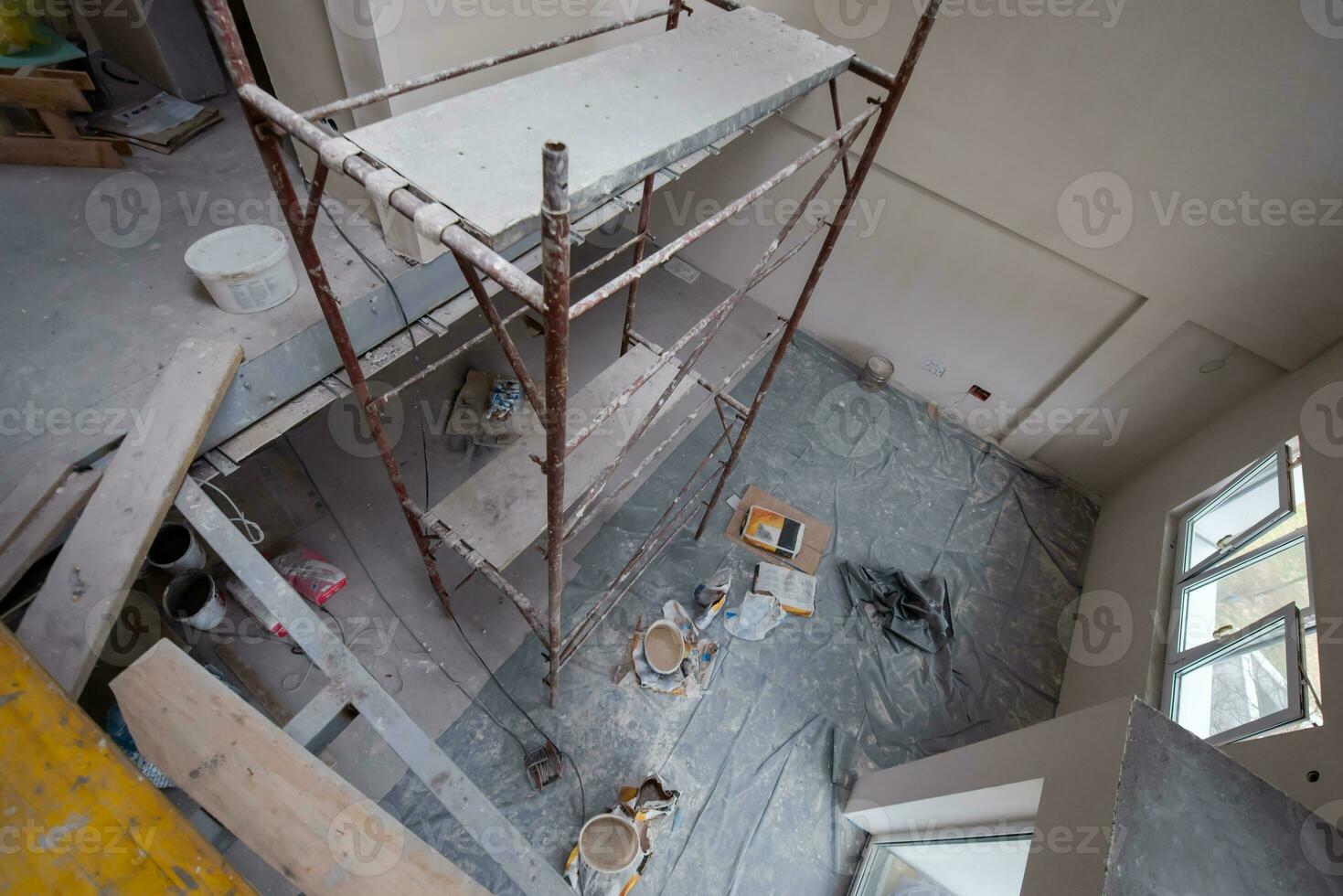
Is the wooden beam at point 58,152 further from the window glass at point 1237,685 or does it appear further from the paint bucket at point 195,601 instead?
the window glass at point 1237,685

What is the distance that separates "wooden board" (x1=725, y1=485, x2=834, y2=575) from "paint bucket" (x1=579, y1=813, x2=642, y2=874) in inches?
77.9

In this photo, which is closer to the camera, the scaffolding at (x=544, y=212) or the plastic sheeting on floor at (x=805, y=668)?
the scaffolding at (x=544, y=212)

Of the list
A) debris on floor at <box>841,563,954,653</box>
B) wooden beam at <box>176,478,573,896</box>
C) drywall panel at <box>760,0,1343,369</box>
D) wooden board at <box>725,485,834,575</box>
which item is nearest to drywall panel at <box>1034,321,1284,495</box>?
drywall panel at <box>760,0,1343,369</box>

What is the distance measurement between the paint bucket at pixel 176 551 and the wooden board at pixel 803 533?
3.28 metres

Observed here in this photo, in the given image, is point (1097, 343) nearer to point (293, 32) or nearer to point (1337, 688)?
point (1337, 688)

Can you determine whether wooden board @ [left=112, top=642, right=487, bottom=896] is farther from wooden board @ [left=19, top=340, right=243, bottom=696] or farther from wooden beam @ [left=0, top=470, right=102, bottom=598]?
wooden beam @ [left=0, top=470, right=102, bottom=598]

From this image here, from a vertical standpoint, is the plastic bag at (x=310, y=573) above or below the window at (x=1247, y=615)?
above

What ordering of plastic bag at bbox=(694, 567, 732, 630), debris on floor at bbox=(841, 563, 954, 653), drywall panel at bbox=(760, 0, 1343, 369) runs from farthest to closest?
debris on floor at bbox=(841, 563, 954, 653), plastic bag at bbox=(694, 567, 732, 630), drywall panel at bbox=(760, 0, 1343, 369)

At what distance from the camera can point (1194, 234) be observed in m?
3.75

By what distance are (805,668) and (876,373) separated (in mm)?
2823

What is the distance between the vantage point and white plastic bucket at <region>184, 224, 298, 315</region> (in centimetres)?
258

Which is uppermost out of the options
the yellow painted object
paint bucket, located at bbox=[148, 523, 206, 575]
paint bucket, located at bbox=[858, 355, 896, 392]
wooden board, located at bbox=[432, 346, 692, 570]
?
the yellow painted object

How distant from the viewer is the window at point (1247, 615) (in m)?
2.70

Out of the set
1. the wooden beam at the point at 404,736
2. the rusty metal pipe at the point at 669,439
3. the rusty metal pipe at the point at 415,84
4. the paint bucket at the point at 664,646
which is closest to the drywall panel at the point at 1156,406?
the rusty metal pipe at the point at 669,439
